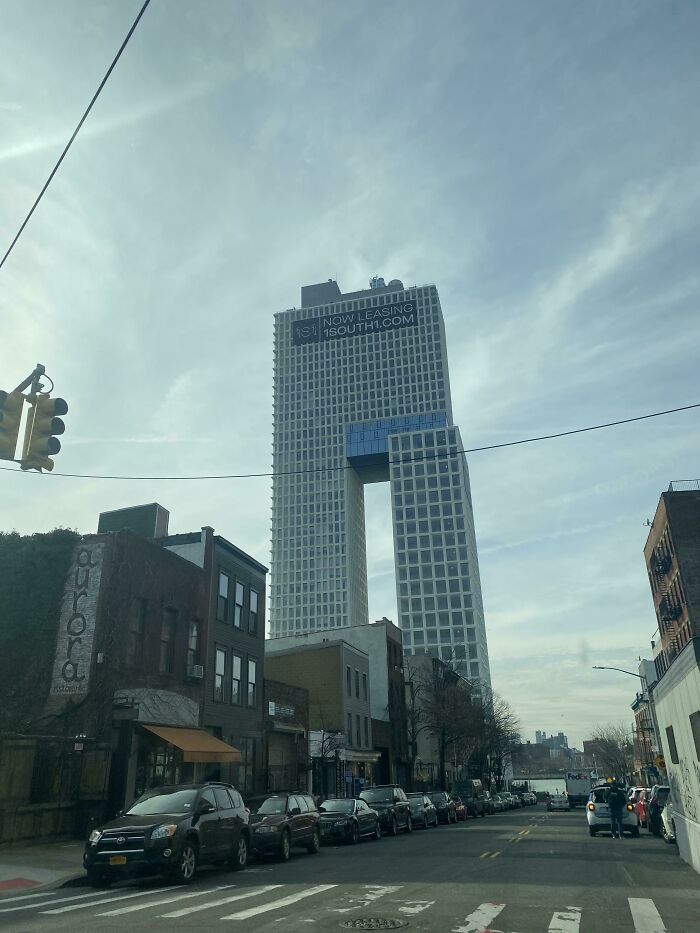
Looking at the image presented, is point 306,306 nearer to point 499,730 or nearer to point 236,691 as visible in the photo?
point 499,730

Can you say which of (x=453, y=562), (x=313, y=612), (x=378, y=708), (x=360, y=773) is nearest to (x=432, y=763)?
(x=378, y=708)

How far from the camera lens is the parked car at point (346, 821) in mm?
22156

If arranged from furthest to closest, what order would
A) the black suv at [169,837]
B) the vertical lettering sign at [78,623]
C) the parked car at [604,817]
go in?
1. the parked car at [604,817]
2. the vertical lettering sign at [78,623]
3. the black suv at [169,837]

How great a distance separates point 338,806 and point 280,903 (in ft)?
45.9

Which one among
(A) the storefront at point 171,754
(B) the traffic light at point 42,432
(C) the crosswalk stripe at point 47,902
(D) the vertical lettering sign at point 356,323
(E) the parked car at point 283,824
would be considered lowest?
(C) the crosswalk stripe at point 47,902

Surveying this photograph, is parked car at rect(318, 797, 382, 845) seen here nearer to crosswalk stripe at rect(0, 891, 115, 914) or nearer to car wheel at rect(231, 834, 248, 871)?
car wheel at rect(231, 834, 248, 871)

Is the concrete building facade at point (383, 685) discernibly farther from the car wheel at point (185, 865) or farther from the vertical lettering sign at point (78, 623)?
the car wheel at point (185, 865)

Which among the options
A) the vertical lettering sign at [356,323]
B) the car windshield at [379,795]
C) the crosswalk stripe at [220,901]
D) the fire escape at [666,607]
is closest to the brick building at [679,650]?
the fire escape at [666,607]

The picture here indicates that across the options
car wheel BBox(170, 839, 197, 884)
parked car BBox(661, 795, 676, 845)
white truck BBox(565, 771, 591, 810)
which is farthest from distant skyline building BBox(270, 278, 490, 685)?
car wheel BBox(170, 839, 197, 884)

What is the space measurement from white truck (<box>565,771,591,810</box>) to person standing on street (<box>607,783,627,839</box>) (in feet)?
122

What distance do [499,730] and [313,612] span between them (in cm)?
9453

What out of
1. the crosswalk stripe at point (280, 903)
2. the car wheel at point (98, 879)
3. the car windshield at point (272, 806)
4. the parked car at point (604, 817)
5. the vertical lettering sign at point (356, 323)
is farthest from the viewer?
the vertical lettering sign at point (356, 323)

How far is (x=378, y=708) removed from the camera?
5312 cm

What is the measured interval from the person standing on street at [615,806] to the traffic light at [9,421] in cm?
2211
